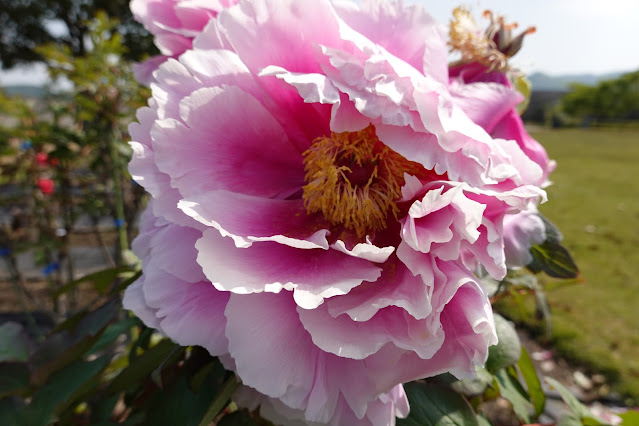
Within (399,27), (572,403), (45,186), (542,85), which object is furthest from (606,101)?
(399,27)

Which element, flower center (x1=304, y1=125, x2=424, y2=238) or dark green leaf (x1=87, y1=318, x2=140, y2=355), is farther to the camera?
dark green leaf (x1=87, y1=318, x2=140, y2=355)

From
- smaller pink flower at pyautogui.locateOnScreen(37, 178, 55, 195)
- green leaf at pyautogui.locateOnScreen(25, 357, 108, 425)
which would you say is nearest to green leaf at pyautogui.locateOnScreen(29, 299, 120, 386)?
green leaf at pyautogui.locateOnScreen(25, 357, 108, 425)

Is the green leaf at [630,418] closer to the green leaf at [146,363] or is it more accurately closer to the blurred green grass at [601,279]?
the green leaf at [146,363]

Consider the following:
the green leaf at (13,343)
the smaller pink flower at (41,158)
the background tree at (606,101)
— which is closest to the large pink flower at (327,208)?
the green leaf at (13,343)

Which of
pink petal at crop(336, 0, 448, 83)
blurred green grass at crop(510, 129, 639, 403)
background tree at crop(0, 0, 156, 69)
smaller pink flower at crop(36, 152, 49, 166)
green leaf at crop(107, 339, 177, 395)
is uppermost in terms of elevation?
pink petal at crop(336, 0, 448, 83)

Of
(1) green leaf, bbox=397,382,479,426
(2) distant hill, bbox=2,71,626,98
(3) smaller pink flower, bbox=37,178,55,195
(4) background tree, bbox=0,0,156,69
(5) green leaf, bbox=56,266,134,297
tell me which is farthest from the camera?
(4) background tree, bbox=0,0,156,69

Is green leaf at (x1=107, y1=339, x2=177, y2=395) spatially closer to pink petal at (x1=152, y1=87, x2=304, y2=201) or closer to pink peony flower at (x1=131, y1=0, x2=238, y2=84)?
pink petal at (x1=152, y1=87, x2=304, y2=201)

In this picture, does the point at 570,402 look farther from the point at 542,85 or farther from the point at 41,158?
the point at 542,85
